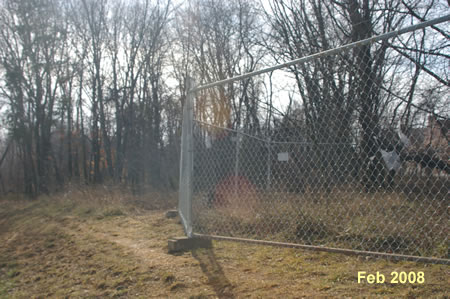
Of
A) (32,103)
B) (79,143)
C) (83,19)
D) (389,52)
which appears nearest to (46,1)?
(83,19)

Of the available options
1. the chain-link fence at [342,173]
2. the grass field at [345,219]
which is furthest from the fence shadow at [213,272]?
the grass field at [345,219]

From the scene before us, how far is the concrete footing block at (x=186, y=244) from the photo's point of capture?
4395 mm

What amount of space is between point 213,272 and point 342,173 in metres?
1.67

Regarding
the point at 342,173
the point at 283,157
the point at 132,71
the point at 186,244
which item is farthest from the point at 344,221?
the point at 132,71

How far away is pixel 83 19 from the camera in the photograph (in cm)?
2161

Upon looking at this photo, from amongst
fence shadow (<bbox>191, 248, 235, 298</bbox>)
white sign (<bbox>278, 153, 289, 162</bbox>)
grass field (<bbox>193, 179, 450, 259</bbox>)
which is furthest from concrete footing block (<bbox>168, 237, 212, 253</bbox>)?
white sign (<bbox>278, 153, 289, 162</bbox>)

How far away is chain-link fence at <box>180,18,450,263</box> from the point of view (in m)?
3.16

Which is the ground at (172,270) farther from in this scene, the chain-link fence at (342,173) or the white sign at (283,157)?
the white sign at (283,157)

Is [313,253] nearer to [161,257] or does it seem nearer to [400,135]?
[400,135]

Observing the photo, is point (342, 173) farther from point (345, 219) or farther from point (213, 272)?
point (213, 272)

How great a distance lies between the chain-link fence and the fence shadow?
18.3 inches

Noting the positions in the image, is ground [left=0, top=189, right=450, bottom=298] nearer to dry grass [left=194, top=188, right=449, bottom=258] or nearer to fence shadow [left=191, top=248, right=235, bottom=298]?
fence shadow [left=191, top=248, right=235, bottom=298]

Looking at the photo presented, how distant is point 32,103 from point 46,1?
5.98m

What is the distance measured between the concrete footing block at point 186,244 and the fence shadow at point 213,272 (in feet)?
0.31
